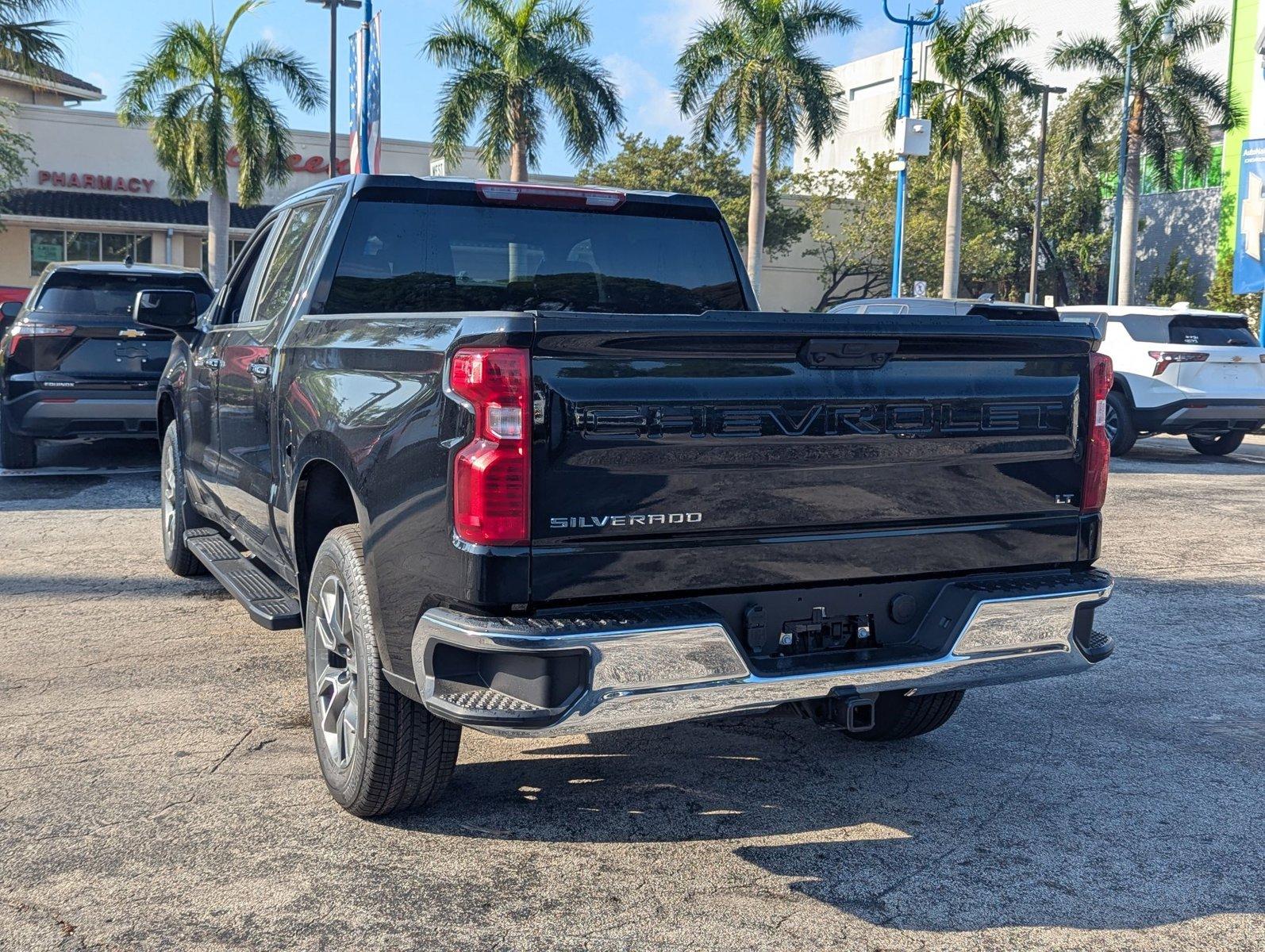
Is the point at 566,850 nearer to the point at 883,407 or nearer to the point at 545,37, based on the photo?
the point at 883,407

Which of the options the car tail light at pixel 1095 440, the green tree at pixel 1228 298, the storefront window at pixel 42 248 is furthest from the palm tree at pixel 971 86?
the car tail light at pixel 1095 440

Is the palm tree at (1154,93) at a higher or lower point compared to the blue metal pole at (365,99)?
higher

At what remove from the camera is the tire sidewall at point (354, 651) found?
12.3ft

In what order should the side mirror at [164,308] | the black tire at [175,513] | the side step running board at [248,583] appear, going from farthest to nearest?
the black tire at [175,513] → the side mirror at [164,308] → the side step running board at [248,583]

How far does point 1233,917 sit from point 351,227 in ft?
12.0

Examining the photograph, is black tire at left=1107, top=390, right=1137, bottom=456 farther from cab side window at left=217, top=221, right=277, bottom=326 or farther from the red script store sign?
the red script store sign

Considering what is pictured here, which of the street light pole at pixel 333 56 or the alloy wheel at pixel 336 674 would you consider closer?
the alloy wheel at pixel 336 674

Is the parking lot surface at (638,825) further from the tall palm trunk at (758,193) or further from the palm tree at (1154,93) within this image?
the palm tree at (1154,93)

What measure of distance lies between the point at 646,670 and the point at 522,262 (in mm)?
2300

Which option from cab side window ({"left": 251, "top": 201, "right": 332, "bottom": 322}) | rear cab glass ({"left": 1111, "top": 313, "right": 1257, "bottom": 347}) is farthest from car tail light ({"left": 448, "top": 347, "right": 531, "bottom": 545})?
rear cab glass ({"left": 1111, "top": 313, "right": 1257, "bottom": 347})

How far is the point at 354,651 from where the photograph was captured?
153 inches

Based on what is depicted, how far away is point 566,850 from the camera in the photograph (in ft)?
12.6

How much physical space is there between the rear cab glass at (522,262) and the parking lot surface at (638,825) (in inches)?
65.8

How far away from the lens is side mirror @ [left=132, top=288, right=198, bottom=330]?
629 cm
